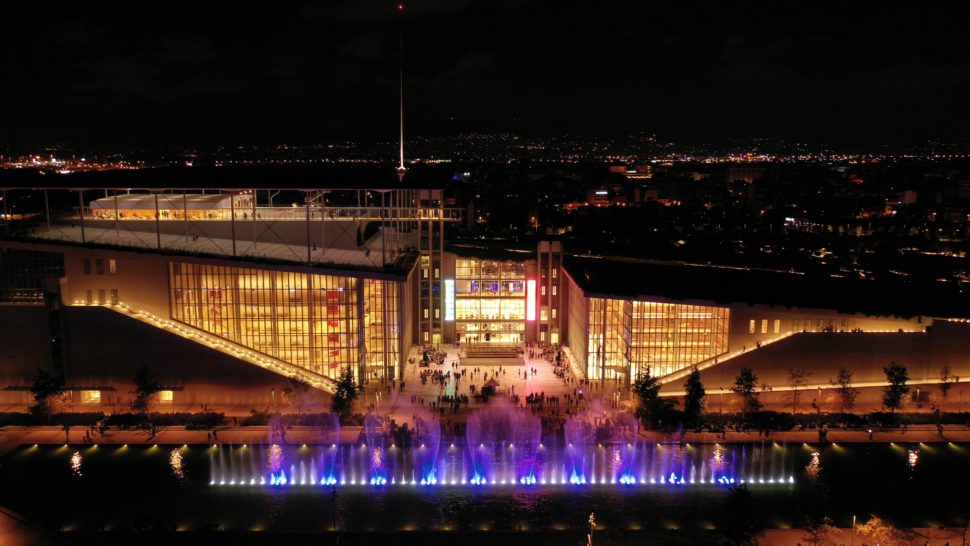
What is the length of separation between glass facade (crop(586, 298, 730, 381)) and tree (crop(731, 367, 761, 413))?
2.54 metres

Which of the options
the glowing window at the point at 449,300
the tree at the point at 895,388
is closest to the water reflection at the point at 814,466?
the tree at the point at 895,388

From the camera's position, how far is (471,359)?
48188 mm

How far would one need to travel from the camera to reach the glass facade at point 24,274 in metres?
39.2

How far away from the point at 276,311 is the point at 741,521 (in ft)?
84.1

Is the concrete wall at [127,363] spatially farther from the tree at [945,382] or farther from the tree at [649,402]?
the tree at [945,382]

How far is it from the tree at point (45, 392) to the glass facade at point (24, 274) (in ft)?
13.9

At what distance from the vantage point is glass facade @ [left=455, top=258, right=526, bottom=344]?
52281mm

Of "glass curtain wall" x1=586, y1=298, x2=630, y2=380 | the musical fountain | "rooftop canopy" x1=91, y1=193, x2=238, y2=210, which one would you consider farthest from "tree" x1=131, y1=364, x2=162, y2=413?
"glass curtain wall" x1=586, y1=298, x2=630, y2=380

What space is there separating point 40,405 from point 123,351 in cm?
447

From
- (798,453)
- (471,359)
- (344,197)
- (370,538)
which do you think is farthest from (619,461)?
(344,197)

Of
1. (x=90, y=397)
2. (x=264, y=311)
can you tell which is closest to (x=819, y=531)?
(x=264, y=311)

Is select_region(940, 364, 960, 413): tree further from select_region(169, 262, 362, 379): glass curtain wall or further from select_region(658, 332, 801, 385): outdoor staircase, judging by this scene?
select_region(169, 262, 362, 379): glass curtain wall

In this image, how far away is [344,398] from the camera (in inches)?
1444

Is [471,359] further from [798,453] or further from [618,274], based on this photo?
[798,453]
